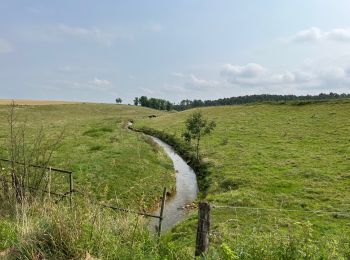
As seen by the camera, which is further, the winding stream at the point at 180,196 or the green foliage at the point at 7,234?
the winding stream at the point at 180,196

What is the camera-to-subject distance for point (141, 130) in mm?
64938

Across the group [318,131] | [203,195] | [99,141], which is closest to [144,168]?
[203,195]

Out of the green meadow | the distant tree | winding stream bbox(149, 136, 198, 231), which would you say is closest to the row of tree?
the distant tree

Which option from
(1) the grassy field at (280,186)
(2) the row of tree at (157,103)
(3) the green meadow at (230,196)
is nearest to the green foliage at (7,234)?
(3) the green meadow at (230,196)

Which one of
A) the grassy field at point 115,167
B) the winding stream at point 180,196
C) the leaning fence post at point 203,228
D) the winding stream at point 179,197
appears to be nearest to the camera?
the leaning fence post at point 203,228

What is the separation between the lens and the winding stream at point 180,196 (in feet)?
65.3

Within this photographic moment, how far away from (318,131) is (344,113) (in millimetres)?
13038

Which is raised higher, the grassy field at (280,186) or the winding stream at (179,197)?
the grassy field at (280,186)

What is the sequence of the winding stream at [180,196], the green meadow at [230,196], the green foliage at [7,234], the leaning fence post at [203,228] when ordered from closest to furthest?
the green meadow at [230,196] → the leaning fence post at [203,228] → the green foliage at [7,234] → the winding stream at [180,196]

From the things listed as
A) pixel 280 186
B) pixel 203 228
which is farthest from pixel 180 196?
pixel 203 228

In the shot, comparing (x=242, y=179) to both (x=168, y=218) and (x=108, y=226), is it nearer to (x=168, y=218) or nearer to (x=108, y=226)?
(x=168, y=218)

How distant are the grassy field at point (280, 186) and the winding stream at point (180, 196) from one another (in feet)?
5.40

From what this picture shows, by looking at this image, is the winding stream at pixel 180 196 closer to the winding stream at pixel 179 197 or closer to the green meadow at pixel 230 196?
the winding stream at pixel 179 197

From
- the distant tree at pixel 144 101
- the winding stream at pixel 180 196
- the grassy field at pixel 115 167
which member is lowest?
the winding stream at pixel 180 196
